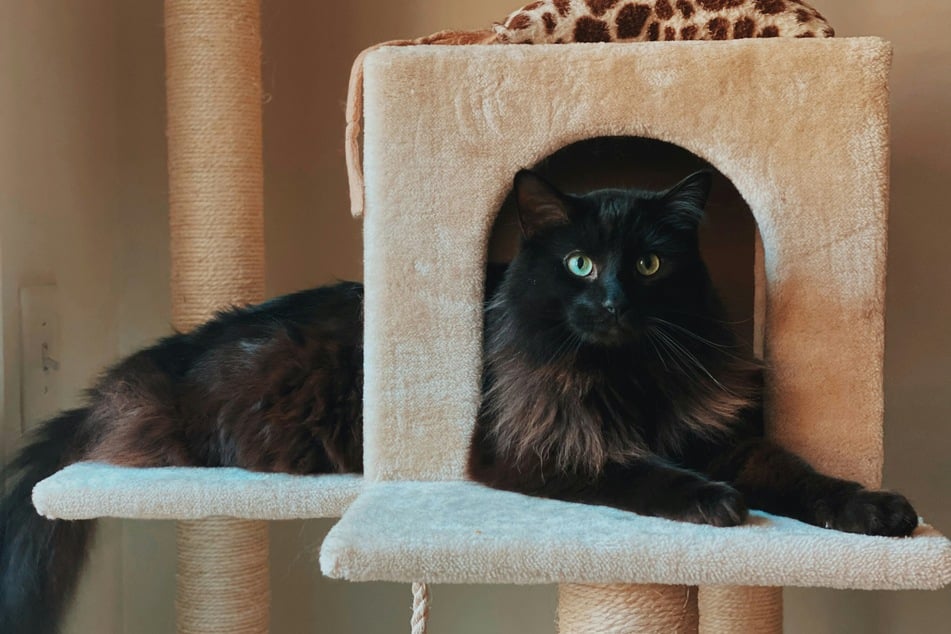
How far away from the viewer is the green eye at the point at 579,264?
118 cm

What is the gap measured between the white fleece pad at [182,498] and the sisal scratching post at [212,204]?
50 cm

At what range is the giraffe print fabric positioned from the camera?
1.29 m

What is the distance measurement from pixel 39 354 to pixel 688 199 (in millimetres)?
1247

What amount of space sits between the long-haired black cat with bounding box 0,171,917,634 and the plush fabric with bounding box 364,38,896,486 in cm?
7

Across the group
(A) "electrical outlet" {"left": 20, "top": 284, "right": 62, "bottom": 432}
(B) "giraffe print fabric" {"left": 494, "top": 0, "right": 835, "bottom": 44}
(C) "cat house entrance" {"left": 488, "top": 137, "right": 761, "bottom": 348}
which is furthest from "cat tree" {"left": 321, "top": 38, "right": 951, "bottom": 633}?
(A) "electrical outlet" {"left": 20, "top": 284, "right": 62, "bottom": 432}

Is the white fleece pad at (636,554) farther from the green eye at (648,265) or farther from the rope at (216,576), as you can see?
the rope at (216,576)

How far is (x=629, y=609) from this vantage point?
1.08 metres

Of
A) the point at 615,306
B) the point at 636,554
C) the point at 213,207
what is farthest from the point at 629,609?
the point at 213,207

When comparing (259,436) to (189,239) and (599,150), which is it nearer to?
(189,239)

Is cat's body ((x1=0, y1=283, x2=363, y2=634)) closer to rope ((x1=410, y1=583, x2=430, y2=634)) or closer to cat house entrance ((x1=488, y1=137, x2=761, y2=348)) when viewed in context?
rope ((x1=410, y1=583, x2=430, y2=634))

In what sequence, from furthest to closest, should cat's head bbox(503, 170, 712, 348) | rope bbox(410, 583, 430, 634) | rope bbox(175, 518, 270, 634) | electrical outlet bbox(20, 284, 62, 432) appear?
rope bbox(175, 518, 270, 634) < electrical outlet bbox(20, 284, 62, 432) < cat's head bbox(503, 170, 712, 348) < rope bbox(410, 583, 430, 634)

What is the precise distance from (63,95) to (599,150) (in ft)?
3.60

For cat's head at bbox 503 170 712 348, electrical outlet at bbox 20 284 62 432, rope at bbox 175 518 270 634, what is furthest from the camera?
rope at bbox 175 518 270 634

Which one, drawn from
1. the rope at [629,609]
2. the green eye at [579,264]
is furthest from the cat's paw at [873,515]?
the green eye at [579,264]
